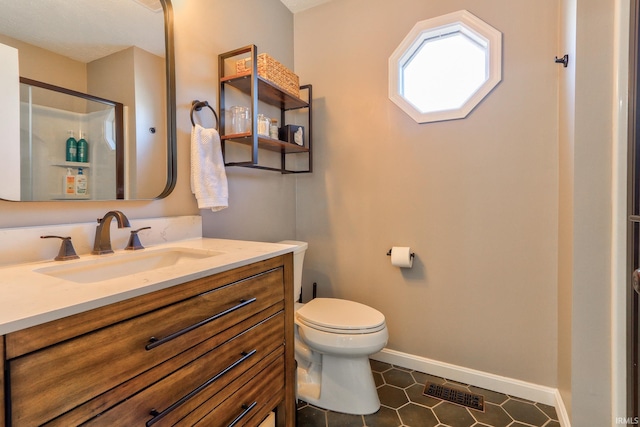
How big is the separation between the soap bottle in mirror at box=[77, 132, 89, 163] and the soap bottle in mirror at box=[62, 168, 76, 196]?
6 centimetres

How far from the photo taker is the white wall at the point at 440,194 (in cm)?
164

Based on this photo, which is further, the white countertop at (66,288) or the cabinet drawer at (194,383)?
the cabinet drawer at (194,383)

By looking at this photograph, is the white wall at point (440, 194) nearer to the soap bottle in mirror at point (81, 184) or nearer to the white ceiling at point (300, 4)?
the white ceiling at point (300, 4)

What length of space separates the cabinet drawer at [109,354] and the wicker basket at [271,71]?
1243 millimetres

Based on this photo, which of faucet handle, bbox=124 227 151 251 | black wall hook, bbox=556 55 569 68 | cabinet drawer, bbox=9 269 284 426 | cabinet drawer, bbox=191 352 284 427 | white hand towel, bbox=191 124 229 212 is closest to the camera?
cabinet drawer, bbox=9 269 284 426

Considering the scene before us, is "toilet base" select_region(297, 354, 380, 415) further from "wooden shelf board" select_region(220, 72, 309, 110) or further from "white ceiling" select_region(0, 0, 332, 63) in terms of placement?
"white ceiling" select_region(0, 0, 332, 63)

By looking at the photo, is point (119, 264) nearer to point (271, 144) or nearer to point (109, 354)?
point (109, 354)

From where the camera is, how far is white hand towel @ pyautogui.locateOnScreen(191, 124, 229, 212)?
1.49 meters

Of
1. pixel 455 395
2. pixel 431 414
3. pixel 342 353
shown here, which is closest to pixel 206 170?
pixel 342 353

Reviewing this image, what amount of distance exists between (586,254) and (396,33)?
1.60m

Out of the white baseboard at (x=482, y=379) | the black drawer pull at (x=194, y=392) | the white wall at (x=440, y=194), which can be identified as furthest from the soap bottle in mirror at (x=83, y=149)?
the white baseboard at (x=482, y=379)

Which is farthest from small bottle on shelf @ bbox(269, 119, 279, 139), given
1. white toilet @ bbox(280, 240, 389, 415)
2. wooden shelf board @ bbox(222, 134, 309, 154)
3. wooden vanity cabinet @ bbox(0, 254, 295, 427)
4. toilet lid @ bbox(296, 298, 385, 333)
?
toilet lid @ bbox(296, 298, 385, 333)

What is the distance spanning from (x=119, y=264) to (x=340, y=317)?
105 centimetres

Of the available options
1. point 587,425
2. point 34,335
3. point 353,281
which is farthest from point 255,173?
point 587,425
